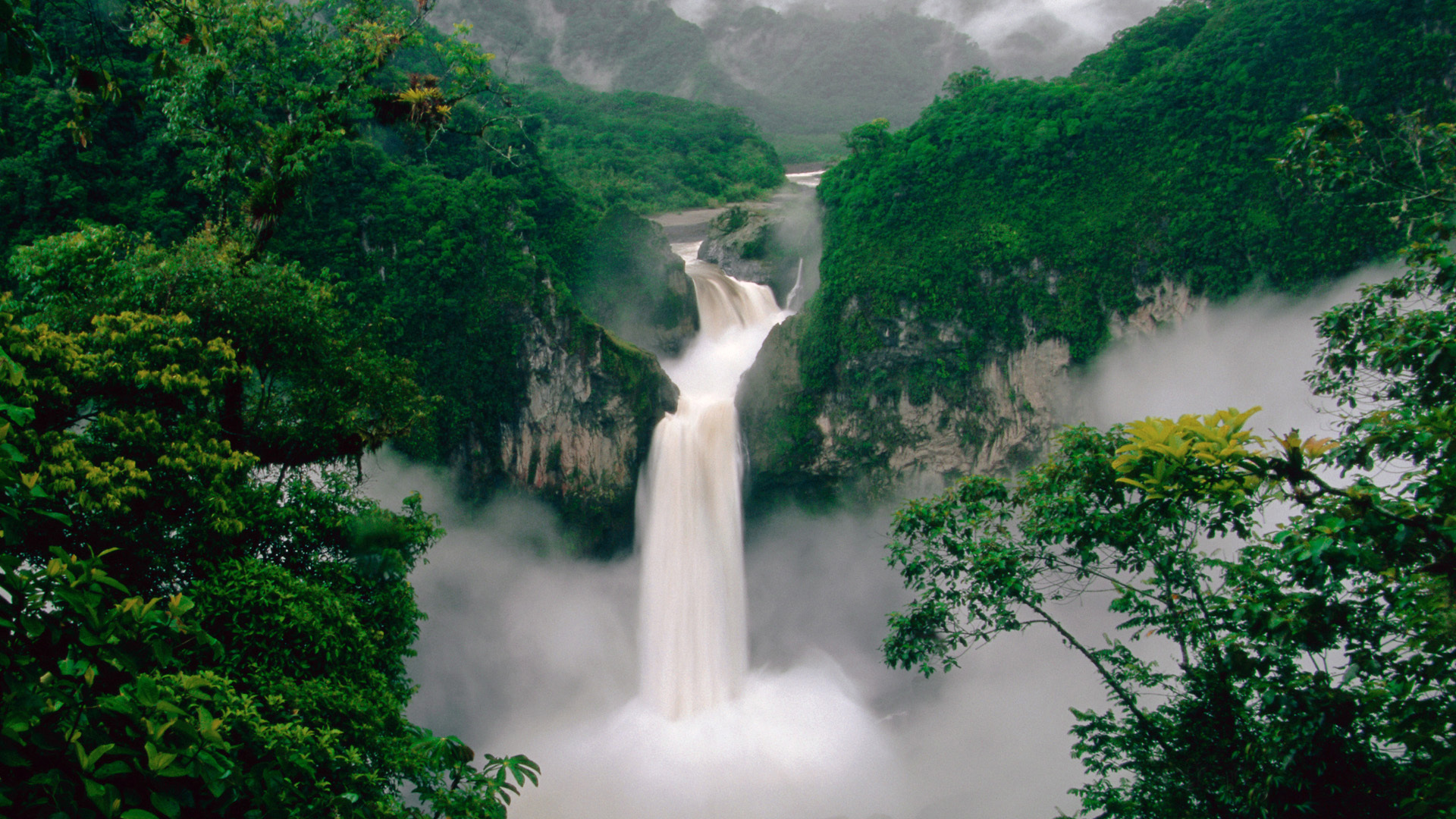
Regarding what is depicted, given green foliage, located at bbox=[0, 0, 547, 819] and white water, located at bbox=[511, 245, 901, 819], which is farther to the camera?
white water, located at bbox=[511, 245, 901, 819]

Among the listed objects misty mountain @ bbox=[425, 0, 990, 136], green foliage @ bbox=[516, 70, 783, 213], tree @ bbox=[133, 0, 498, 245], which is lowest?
tree @ bbox=[133, 0, 498, 245]

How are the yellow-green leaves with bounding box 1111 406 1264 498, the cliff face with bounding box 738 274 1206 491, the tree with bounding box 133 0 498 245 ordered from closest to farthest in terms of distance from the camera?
the yellow-green leaves with bounding box 1111 406 1264 498, the tree with bounding box 133 0 498 245, the cliff face with bounding box 738 274 1206 491

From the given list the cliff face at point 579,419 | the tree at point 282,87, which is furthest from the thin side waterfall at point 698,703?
the tree at point 282,87

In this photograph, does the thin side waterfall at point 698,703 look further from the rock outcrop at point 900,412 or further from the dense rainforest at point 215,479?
the dense rainforest at point 215,479

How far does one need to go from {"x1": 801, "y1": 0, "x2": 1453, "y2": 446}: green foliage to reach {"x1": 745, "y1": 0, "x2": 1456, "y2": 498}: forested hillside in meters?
0.05

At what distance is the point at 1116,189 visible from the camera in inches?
865

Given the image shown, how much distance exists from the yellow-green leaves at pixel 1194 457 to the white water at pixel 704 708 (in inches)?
560

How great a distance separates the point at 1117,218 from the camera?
70.6 feet

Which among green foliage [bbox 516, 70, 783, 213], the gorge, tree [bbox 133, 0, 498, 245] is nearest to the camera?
the gorge

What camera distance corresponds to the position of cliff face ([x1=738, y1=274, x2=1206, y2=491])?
2138cm

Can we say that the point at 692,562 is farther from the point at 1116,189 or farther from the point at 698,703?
the point at 1116,189

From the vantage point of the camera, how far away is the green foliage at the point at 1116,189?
64.4 ft

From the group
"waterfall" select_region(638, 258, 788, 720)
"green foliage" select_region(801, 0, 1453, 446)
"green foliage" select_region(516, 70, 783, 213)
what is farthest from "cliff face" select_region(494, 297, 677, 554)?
"green foliage" select_region(516, 70, 783, 213)

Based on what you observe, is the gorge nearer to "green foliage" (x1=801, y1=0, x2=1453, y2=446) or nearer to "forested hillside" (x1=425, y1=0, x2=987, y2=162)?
"green foliage" (x1=801, y1=0, x2=1453, y2=446)
